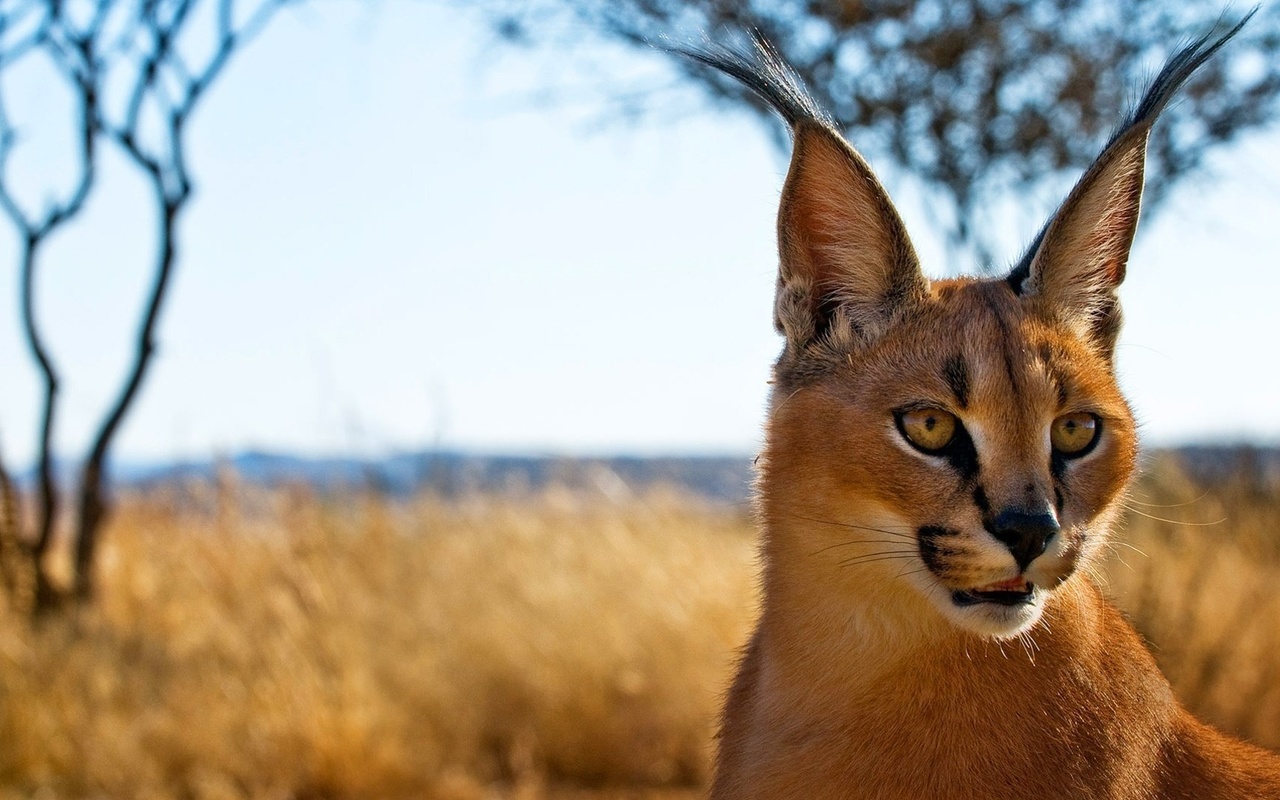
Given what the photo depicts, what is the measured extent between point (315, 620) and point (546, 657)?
118 cm

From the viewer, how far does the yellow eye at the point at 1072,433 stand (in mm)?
2422

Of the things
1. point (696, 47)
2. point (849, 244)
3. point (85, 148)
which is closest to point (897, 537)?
point (849, 244)

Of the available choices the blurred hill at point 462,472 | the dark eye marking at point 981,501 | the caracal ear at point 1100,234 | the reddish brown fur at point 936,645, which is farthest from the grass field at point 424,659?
the dark eye marking at point 981,501

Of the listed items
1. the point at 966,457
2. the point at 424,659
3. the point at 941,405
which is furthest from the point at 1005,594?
the point at 424,659

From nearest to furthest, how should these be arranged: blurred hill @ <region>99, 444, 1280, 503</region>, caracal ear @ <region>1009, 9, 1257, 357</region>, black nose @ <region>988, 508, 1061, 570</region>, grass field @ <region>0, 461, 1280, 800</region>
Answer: black nose @ <region>988, 508, 1061, 570</region> → caracal ear @ <region>1009, 9, 1257, 357</region> → grass field @ <region>0, 461, 1280, 800</region> → blurred hill @ <region>99, 444, 1280, 503</region>

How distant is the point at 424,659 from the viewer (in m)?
7.07

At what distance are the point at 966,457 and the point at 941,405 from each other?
109mm

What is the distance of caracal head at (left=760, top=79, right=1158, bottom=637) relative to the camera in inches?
90.6

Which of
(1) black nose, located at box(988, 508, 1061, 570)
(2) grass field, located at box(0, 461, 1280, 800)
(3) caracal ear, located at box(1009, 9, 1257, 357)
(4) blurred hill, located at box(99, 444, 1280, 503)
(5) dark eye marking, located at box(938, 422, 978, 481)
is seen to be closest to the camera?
(1) black nose, located at box(988, 508, 1061, 570)

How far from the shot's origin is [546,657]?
22.4 ft

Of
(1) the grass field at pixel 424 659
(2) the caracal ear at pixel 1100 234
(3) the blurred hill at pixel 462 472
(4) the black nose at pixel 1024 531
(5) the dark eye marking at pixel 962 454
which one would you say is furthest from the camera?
(3) the blurred hill at pixel 462 472

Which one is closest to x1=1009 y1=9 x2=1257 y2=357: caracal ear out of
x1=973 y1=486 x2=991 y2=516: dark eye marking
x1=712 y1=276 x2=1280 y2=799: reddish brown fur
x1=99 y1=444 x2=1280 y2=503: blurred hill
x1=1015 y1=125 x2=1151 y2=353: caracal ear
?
x1=1015 y1=125 x2=1151 y2=353: caracal ear

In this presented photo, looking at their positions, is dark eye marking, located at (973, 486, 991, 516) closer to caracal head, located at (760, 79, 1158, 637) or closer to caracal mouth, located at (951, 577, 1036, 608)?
caracal head, located at (760, 79, 1158, 637)

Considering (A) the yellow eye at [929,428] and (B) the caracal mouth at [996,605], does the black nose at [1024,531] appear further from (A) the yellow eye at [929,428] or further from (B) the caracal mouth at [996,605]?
(A) the yellow eye at [929,428]
